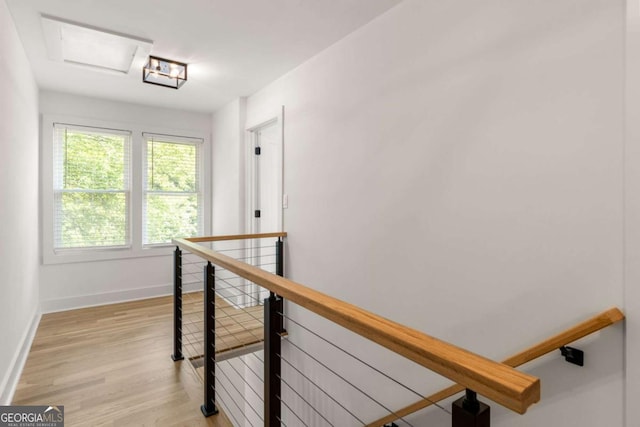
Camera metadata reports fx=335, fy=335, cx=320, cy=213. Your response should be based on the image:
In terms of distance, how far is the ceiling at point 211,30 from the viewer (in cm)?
215

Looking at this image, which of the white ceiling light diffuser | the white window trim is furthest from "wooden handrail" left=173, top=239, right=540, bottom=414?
the white window trim

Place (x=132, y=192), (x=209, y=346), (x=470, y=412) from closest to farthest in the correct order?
(x=470, y=412) < (x=209, y=346) < (x=132, y=192)

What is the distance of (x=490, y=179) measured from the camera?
1681 mm

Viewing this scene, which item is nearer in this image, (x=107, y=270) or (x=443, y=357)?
(x=443, y=357)

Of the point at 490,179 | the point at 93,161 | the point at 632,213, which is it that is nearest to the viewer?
the point at 632,213

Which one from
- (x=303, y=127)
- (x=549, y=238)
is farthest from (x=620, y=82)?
(x=303, y=127)

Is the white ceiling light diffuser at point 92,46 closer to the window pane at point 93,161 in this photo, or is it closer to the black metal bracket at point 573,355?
the window pane at point 93,161

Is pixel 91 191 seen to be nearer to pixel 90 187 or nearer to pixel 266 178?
pixel 90 187

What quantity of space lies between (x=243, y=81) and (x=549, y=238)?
3.07m

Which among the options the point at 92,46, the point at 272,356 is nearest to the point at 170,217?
the point at 92,46

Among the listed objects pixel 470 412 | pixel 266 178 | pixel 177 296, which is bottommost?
pixel 177 296

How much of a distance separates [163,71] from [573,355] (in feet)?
11.4

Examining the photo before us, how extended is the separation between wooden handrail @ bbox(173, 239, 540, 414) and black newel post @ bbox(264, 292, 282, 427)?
0.24 meters

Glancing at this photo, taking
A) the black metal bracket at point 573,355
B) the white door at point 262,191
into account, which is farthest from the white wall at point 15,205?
the black metal bracket at point 573,355
